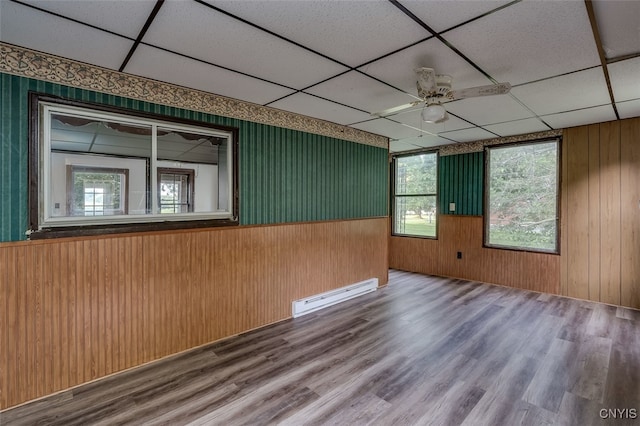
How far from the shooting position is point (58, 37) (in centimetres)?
205

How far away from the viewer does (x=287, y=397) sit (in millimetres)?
2363

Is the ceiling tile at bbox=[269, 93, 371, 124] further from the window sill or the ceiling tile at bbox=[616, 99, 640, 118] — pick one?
the ceiling tile at bbox=[616, 99, 640, 118]

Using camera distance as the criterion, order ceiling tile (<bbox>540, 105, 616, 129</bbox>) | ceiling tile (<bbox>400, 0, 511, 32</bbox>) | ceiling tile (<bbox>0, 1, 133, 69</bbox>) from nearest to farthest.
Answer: ceiling tile (<bbox>400, 0, 511, 32</bbox>) < ceiling tile (<bbox>0, 1, 133, 69</bbox>) < ceiling tile (<bbox>540, 105, 616, 129</bbox>)

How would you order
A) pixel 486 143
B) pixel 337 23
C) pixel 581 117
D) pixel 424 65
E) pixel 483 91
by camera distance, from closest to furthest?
pixel 337 23 < pixel 483 91 < pixel 424 65 < pixel 581 117 < pixel 486 143

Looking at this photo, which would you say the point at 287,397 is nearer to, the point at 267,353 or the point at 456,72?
the point at 267,353

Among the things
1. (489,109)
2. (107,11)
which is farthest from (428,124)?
(107,11)

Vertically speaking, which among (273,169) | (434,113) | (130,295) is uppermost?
(434,113)

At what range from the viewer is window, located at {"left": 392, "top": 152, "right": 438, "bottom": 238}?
6355 millimetres

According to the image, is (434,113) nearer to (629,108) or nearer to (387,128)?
(387,128)

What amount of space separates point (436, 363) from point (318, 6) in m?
3.00

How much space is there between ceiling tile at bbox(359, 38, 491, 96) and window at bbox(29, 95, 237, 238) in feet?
5.72

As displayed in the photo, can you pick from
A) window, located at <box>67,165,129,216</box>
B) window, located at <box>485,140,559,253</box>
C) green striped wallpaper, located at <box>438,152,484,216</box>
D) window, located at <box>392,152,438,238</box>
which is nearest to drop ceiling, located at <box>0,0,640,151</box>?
window, located at <box>67,165,129,216</box>

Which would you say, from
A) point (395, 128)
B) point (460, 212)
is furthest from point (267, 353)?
point (460, 212)

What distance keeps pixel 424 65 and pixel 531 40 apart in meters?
0.71
